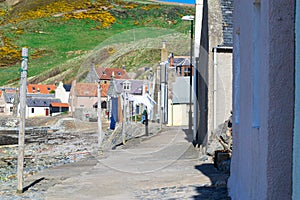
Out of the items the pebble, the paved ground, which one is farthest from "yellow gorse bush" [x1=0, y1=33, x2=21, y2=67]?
the pebble

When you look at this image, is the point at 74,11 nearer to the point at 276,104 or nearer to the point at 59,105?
the point at 59,105

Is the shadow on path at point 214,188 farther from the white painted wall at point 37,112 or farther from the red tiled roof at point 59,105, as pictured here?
the red tiled roof at point 59,105

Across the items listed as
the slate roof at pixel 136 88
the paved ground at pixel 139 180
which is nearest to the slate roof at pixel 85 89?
the slate roof at pixel 136 88

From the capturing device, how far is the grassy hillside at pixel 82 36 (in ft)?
423

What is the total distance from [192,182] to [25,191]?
13.4 ft

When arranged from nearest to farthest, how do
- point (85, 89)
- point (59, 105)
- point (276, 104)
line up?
point (276, 104) < point (85, 89) < point (59, 105)

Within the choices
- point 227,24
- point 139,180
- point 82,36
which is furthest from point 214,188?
point 82,36

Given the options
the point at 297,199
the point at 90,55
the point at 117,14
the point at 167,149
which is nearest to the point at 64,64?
the point at 90,55

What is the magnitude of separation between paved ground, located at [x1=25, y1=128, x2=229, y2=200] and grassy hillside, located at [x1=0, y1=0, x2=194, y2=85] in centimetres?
8677

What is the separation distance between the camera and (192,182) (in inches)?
506

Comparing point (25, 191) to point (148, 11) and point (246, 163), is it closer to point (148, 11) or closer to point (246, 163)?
point (246, 163)

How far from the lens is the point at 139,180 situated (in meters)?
14.1

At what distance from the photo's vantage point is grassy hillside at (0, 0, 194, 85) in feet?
423

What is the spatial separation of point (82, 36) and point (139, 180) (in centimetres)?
14252
